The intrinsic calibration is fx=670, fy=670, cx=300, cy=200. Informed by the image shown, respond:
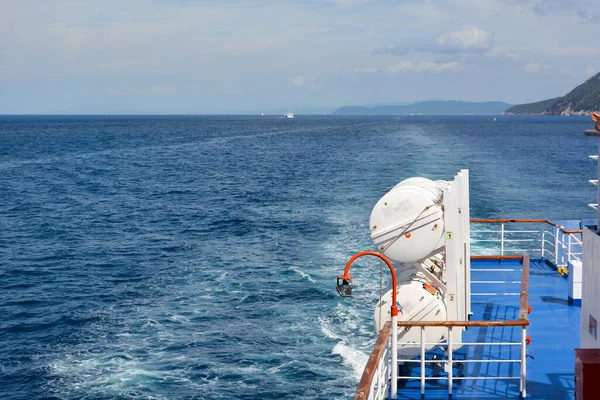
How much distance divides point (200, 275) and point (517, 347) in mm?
21098

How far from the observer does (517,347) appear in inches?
519

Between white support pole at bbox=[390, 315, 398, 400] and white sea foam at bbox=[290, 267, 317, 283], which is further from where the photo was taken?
white sea foam at bbox=[290, 267, 317, 283]

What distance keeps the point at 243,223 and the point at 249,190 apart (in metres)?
18.6

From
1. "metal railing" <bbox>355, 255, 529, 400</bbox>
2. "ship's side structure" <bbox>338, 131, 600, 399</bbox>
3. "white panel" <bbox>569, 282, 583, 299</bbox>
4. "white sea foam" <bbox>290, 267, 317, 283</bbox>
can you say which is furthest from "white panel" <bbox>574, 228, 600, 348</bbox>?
"white sea foam" <bbox>290, 267, 317, 283</bbox>

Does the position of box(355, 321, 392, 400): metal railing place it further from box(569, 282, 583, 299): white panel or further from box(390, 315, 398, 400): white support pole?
box(569, 282, 583, 299): white panel

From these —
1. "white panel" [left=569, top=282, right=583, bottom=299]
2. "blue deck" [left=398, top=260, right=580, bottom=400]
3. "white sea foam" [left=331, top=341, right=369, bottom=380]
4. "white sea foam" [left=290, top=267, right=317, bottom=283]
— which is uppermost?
"white panel" [left=569, top=282, right=583, bottom=299]

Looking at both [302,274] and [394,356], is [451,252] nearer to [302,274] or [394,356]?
[394,356]

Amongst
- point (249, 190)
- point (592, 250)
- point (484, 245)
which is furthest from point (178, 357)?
point (249, 190)

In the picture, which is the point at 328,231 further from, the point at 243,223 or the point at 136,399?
the point at 136,399

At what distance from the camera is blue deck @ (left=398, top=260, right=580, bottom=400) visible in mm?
11289

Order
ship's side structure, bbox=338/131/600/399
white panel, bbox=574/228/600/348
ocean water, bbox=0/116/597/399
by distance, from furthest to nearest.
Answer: ocean water, bbox=0/116/597/399, ship's side structure, bbox=338/131/600/399, white panel, bbox=574/228/600/348

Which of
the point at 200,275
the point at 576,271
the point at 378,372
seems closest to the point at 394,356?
the point at 378,372

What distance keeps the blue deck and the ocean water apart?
5698mm

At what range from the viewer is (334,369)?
20953 mm
